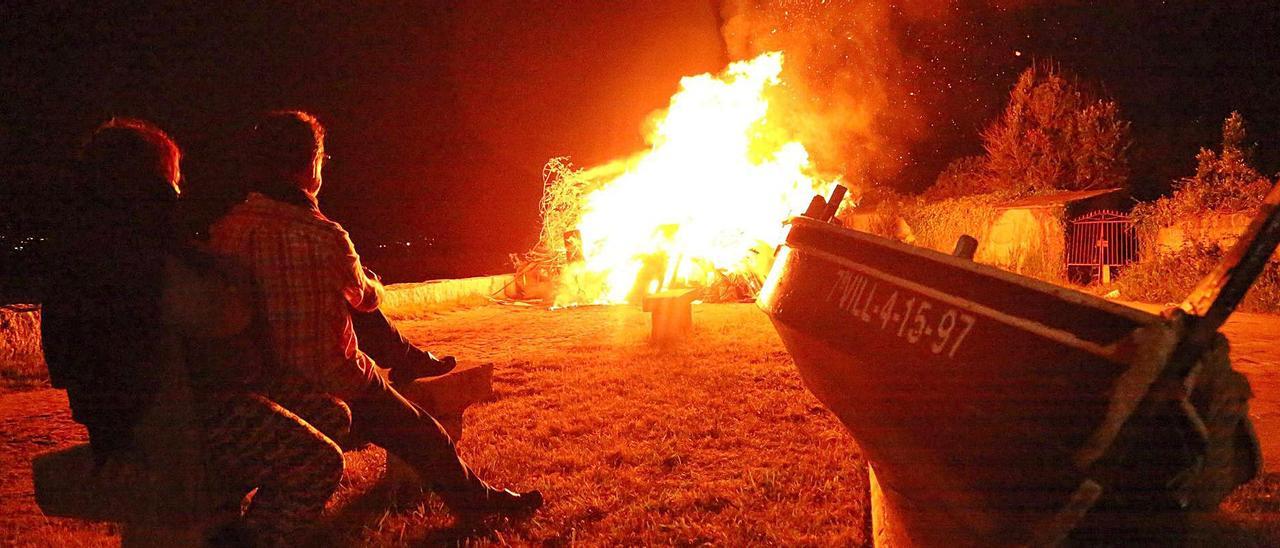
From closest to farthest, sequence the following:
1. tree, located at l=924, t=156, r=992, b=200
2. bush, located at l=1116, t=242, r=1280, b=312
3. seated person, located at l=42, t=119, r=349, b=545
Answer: seated person, located at l=42, t=119, r=349, b=545 → bush, located at l=1116, t=242, r=1280, b=312 → tree, located at l=924, t=156, r=992, b=200

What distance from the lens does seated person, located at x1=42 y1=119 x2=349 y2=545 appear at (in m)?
2.08

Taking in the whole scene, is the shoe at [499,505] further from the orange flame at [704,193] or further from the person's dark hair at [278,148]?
the orange flame at [704,193]

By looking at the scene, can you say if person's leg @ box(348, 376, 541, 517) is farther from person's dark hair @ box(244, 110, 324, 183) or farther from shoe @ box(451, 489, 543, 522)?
person's dark hair @ box(244, 110, 324, 183)

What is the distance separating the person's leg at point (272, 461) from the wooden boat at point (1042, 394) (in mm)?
1851

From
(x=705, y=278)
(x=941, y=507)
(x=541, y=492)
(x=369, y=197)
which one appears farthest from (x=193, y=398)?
(x=369, y=197)

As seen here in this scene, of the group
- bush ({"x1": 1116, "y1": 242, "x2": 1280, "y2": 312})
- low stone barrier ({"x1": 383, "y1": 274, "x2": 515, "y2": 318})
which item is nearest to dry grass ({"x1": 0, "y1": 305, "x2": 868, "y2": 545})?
low stone barrier ({"x1": 383, "y1": 274, "x2": 515, "y2": 318})

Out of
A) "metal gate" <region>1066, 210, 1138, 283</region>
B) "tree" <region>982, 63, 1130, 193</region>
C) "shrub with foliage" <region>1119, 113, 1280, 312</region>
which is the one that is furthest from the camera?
"tree" <region>982, 63, 1130, 193</region>

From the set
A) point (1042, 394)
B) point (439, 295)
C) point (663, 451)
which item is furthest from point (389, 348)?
point (439, 295)

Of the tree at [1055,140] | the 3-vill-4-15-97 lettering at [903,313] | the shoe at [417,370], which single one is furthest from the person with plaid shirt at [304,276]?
the tree at [1055,140]

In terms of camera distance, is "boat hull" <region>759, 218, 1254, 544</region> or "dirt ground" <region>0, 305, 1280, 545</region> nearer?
"boat hull" <region>759, 218, 1254, 544</region>

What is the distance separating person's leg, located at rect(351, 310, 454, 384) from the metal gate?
15.5m

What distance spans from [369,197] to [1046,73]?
35048 millimetres

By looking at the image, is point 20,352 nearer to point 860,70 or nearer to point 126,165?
point 126,165

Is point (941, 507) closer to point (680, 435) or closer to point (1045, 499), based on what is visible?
point (1045, 499)
